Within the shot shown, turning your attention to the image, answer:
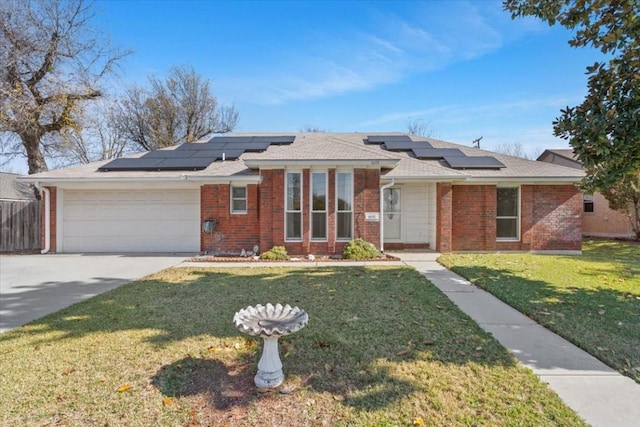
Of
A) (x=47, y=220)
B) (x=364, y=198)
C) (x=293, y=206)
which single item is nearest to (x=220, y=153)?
(x=293, y=206)

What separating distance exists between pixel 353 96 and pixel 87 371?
18498mm

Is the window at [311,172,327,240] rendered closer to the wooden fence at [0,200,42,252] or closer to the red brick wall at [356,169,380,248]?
the red brick wall at [356,169,380,248]

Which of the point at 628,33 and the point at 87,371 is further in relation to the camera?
the point at 628,33

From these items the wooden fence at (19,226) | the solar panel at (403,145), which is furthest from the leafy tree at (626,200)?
the wooden fence at (19,226)

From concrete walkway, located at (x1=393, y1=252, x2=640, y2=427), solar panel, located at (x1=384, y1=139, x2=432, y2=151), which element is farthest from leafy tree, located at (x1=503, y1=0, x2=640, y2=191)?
solar panel, located at (x1=384, y1=139, x2=432, y2=151)

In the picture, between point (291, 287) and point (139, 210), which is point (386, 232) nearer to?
point (291, 287)

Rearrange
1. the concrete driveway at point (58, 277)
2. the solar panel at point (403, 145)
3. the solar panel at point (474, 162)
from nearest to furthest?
the concrete driveway at point (58, 277) < the solar panel at point (474, 162) < the solar panel at point (403, 145)

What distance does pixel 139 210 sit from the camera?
39.4 feet

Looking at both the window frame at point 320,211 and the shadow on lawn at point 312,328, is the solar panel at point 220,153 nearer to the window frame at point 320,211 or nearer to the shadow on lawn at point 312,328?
the window frame at point 320,211

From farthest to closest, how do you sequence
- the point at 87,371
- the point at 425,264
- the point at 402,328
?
1. the point at 425,264
2. the point at 402,328
3. the point at 87,371

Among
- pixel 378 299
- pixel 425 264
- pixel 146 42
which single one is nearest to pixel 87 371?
pixel 378 299

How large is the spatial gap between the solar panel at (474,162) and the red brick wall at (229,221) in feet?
24.0

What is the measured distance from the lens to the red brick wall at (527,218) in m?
11.5

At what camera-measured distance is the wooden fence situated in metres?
13.0
